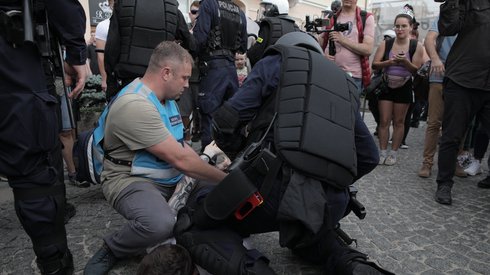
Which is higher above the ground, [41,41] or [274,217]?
[41,41]

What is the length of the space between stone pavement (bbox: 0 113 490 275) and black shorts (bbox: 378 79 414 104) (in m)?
1.14

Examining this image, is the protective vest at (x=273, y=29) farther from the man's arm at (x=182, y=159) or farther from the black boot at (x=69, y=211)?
the black boot at (x=69, y=211)

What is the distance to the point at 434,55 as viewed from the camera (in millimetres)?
3580

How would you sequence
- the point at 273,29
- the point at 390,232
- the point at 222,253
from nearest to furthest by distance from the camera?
the point at 222,253, the point at 390,232, the point at 273,29

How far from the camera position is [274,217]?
183cm

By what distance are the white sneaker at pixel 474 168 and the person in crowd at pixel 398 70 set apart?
0.82 m

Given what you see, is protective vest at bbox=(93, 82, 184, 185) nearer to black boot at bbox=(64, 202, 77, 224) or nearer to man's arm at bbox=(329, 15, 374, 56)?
black boot at bbox=(64, 202, 77, 224)

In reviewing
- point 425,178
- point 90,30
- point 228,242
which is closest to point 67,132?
point 228,242

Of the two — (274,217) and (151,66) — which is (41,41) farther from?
(274,217)

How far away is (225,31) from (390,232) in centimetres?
253

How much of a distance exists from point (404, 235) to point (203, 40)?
101 inches

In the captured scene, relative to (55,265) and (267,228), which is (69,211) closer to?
(55,265)

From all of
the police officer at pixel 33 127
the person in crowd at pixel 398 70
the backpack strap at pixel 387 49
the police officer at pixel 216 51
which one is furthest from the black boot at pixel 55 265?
the backpack strap at pixel 387 49

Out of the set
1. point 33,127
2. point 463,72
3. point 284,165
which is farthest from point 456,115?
point 33,127
